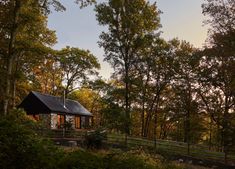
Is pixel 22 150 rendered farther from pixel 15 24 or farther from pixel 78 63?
pixel 78 63

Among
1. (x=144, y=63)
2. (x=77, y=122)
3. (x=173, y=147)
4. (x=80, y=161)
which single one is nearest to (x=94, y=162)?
(x=80, y=161)

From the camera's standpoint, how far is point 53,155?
8.95 metres

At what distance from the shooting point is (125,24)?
35781mm

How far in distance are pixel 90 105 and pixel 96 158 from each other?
64793mm

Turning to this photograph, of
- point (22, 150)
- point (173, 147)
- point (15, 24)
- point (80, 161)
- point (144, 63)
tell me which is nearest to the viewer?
point (22, 150)

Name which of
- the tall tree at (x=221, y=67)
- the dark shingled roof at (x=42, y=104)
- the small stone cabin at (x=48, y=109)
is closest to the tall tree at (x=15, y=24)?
the tall tree at (x=221, y=67)

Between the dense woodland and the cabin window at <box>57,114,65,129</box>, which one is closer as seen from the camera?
the dense woodland

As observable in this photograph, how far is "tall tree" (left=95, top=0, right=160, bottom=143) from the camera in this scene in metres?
35.9

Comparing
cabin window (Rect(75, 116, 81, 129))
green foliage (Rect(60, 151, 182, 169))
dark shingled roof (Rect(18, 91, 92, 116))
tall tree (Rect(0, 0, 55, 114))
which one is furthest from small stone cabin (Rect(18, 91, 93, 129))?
green foliage (Rect(60, 151, 182, 169))

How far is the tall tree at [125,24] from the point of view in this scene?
35.9 meters

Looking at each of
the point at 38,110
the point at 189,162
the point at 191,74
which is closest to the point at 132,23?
the point at 191,74

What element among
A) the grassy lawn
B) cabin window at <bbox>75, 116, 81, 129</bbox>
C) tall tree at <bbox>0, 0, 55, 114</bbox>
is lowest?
the grassy lawn

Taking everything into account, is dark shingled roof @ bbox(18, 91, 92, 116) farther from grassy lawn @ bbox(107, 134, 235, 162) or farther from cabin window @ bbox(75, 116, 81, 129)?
grassy lawn @ bbox(107, 134, 235, 162)

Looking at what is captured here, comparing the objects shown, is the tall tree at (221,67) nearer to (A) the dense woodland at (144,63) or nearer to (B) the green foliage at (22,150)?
(A) the dense woodland at (144,63)
